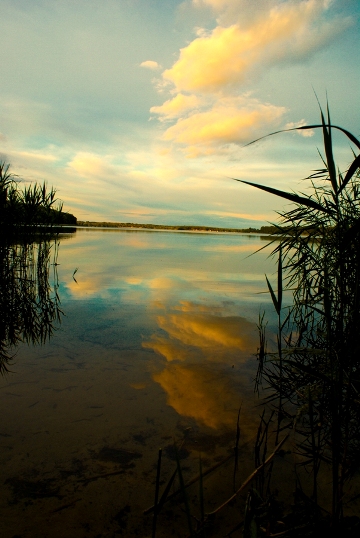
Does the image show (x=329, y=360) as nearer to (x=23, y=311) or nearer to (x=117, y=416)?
(x=117, y=416)

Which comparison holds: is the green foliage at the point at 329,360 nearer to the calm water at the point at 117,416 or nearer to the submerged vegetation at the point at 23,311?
the calm water at the point at 117,416

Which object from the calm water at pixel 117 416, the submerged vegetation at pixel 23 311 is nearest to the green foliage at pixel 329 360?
the calm water at pixel 117 416

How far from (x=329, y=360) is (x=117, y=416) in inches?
69.8

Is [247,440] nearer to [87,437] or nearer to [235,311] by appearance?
[87,437]

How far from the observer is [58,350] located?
15.3 ft

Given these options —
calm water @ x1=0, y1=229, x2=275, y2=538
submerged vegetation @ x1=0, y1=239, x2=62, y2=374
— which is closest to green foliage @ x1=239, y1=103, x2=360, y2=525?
calm water @ x1=0, y1=229, x2=275, y2=538

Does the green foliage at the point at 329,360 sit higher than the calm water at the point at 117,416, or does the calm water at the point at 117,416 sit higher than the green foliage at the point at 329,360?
the green foliage at the point at 329,360

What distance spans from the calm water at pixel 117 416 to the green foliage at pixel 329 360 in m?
0.41

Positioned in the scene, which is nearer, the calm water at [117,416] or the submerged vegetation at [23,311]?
the calm water at [117,416]

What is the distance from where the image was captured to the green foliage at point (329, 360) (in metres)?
1.68

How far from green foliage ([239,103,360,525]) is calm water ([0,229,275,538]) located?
412 millimetres

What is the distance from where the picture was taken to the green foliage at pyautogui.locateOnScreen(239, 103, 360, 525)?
1.68m

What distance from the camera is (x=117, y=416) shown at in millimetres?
2975

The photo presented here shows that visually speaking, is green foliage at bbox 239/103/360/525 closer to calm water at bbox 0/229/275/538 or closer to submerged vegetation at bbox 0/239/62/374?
calm water at bbox 0/229/275/538
